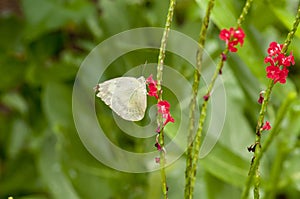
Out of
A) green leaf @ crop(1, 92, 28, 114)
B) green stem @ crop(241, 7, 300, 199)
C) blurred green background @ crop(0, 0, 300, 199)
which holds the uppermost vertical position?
green leaf @ crop(1, 92, 28, 114)

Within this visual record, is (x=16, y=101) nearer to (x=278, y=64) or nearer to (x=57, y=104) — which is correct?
(x=57, y=104)

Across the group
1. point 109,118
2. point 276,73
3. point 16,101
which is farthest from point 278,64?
point 16,101

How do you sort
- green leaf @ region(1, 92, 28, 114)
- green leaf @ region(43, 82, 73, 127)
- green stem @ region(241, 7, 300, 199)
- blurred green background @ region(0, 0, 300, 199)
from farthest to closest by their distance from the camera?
1. green leaf @ region(1, 92, 28, 114)
2. green leaf @ region(43, 82, 73, 127)
3. blurred green background @ region(0, 0, 300, 199)
4. green stem @ region(241, 7, 300, 199)

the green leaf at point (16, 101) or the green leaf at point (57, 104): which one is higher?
the green leaf at point (16, 101)

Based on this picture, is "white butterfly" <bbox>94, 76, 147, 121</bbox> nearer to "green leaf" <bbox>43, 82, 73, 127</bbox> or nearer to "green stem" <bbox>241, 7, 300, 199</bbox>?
"green stem" <bbox>241, 7, 300, 199</bbox>

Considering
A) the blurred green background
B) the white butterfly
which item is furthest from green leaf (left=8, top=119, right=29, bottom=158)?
the white butterfly

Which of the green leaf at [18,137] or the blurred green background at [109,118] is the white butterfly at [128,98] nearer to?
the blurred green background at [109,118]

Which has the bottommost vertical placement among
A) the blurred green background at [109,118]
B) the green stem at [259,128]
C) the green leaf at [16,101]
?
the green stem at [259,128]

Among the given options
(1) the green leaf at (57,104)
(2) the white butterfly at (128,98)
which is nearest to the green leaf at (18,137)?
(1) the green leaf at (57,104)
